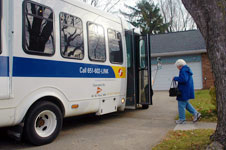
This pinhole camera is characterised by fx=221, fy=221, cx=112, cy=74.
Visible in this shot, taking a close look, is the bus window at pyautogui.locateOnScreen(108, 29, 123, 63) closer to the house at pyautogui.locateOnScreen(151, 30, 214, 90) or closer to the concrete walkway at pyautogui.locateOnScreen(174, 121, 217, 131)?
the concrete walkway at pyautogui.locateOnScreen(174, 121, 217, 131)

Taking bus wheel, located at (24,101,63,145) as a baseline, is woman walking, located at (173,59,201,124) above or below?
above

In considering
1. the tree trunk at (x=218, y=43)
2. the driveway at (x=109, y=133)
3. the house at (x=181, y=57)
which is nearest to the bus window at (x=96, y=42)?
the driveway at (x=109, y=133)

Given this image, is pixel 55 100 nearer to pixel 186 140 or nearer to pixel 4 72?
pixel 4 72

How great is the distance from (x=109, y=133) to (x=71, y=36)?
8.32ft

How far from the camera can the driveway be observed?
4445 mm

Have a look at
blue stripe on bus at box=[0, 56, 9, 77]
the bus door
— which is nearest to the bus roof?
the bus door

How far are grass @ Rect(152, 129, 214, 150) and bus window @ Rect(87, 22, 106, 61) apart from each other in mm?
2716

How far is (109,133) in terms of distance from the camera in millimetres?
5430

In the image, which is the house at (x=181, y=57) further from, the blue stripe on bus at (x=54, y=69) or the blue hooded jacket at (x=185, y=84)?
the blue stripe on bus at (x=54, y=69)

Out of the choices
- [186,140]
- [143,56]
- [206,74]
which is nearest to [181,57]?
[206,74]

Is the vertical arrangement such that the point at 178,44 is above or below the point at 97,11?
above

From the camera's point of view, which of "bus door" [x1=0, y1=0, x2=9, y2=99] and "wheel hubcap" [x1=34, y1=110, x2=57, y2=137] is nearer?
"bus door" [x1=0, y1=0, x2=9, y2=99]

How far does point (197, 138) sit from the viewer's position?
4539 mm

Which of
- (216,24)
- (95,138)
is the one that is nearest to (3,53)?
(95,138)
